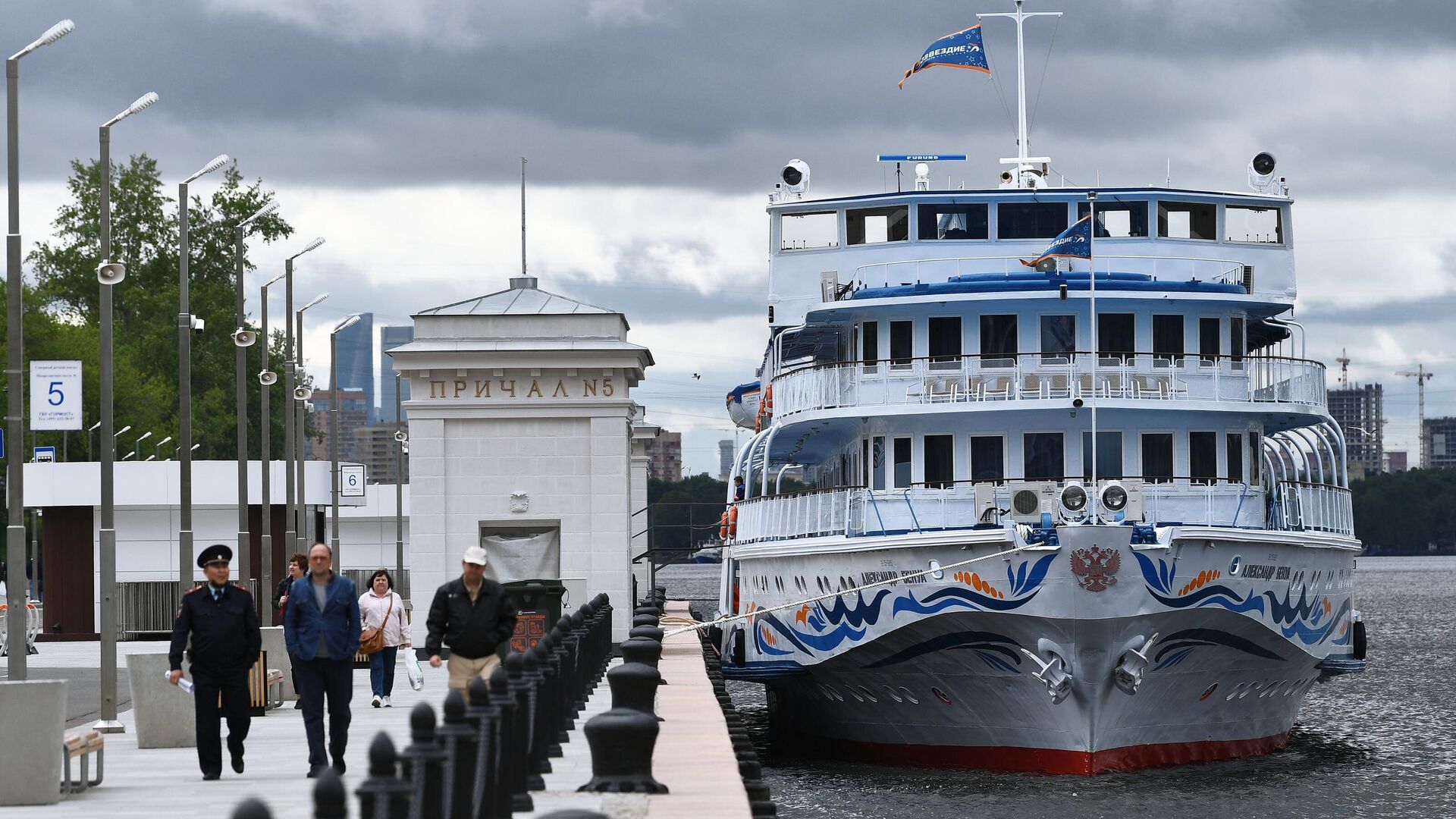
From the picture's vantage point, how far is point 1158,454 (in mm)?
28984

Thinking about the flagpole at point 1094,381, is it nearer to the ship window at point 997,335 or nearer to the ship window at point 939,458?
the ship window at point 997,335

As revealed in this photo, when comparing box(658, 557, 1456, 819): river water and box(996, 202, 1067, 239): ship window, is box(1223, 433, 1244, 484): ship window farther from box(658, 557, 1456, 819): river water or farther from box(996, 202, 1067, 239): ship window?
box(996, 202, 1067, 239): ship window

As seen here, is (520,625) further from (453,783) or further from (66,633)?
(66,633)

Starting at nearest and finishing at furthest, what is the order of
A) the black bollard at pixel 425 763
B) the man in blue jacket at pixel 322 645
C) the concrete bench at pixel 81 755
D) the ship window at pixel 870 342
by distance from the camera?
the black bollard at pixel 425 763 < the concrete bench at pixel 81 755 < the man in blue jacket at pixel 322 645 < the ship window at pixel 870 342

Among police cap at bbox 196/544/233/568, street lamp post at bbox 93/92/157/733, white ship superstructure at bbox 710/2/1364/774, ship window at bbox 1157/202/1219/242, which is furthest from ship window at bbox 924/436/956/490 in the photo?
police cap at bbox 196/544/233/568

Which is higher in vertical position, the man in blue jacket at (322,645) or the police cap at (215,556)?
the police cap at (215,556)

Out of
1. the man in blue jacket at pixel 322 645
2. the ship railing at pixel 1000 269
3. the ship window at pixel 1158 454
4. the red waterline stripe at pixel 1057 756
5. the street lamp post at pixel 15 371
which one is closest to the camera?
the man in blue jacket at pixel 322 645

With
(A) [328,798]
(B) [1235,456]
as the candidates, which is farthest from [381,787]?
(B) [1235,456]

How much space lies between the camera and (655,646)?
680 inches

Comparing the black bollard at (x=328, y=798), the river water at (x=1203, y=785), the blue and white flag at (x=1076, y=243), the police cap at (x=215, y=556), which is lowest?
the river water at (x=1203, y=785)

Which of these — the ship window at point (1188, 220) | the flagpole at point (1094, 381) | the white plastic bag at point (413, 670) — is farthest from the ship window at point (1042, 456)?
the white plastic bag at point (413, 670)

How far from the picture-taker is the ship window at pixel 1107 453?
28625 mm

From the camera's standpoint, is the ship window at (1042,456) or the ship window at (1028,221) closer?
the ship window at (1042,456)

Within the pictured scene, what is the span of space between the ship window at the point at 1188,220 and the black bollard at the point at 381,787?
26.5 m
